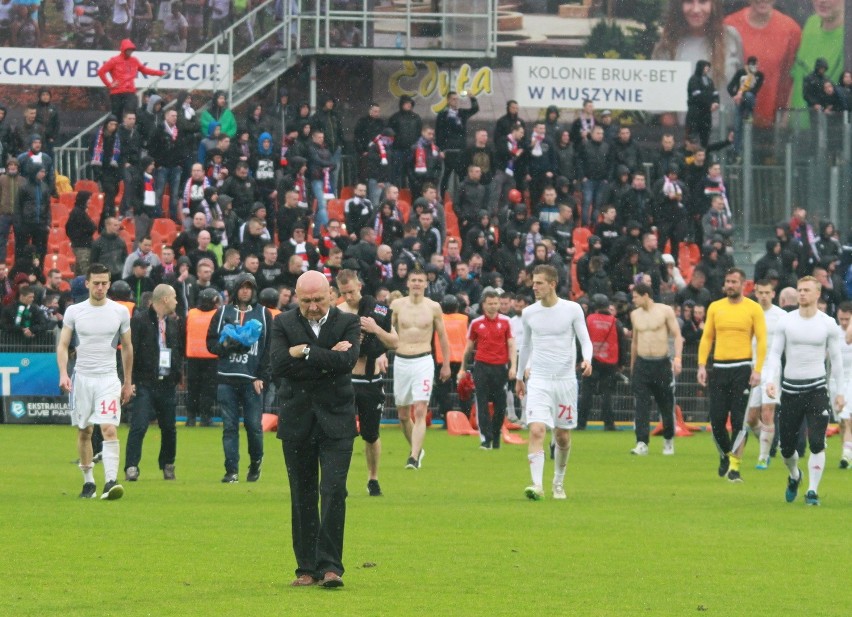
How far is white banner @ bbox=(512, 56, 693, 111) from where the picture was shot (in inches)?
1495

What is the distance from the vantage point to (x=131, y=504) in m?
15.9

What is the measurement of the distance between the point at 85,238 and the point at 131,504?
14.5 m

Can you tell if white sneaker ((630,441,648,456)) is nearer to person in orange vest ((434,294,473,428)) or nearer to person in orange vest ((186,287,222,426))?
person in orange vest ((434,294,473,428))

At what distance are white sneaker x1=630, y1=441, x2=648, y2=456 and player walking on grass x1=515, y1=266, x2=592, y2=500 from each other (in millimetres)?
6503

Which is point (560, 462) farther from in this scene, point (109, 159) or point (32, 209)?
point (109, 159)

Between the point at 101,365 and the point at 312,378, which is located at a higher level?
the point at 312,378

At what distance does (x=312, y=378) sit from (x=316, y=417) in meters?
0.24

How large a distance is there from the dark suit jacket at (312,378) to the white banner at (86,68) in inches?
981

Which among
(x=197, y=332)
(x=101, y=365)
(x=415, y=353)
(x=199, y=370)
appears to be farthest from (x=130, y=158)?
(x=101, y=365)

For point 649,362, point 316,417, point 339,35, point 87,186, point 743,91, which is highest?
point 339,35

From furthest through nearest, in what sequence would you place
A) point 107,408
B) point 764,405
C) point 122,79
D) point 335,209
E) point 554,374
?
1. point 335,209
2. point 122,79
3. point 764,405
4. point 554,374
5. point 107,408

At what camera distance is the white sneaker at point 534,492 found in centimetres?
1670

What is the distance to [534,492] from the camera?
54.8 feet

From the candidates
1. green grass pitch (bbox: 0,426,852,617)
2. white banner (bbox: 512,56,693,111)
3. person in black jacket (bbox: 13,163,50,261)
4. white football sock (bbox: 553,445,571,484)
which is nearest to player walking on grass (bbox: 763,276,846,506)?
green grass pitch (bbox: 0,426,852,617)
